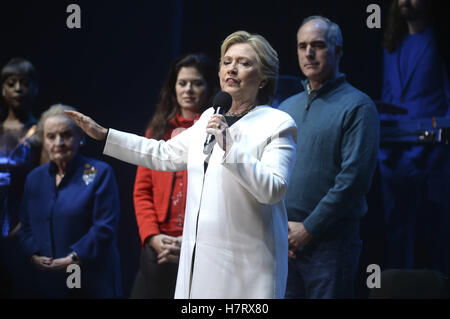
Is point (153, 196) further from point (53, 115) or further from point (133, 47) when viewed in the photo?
point (133, 47)

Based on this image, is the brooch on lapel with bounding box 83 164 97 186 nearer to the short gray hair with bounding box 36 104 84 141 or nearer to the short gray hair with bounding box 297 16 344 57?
the short gray hair with bounding box 36 104 84 141

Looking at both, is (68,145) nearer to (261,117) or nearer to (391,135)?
(261,117)

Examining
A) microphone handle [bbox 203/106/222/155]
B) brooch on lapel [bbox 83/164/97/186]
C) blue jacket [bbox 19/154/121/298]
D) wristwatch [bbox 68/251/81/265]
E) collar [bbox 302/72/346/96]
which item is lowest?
wristwatch [bbox 68/251/81/265]

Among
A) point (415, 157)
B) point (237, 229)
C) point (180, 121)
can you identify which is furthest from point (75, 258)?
point (415, 157)

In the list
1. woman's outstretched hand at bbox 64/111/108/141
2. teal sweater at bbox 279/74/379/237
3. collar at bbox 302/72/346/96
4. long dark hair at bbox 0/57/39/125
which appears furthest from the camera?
long dark hair at bbox 0/57/39/125

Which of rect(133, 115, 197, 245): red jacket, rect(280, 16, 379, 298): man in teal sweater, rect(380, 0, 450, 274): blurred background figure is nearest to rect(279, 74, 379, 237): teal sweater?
rect(280, 16, 379, 298): man in teal sweater

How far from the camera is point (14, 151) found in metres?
3.26

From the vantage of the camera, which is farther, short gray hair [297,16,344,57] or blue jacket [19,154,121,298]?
blue jacket [19,154,121,298]

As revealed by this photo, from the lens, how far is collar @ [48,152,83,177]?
3.11m

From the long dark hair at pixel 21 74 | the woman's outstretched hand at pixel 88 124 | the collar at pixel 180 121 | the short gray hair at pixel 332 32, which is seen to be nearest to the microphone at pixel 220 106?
the woman's outstretched hand at pixel 88 124

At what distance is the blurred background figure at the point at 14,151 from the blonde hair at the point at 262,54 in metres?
1.70

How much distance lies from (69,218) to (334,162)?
58.2 inches

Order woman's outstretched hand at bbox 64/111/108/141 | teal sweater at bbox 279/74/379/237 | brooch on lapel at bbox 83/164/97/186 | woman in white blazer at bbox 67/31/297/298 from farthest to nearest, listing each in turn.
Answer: brooch on lapel at bbox 83/164/97/186
teal sweater at bbox 279/74/379/237
woman's outstretched hand at bbox 64/111/108/141
woman in white blazer at bbox 67/31/297/298

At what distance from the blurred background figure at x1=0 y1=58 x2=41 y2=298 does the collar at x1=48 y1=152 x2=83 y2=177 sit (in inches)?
8.1
